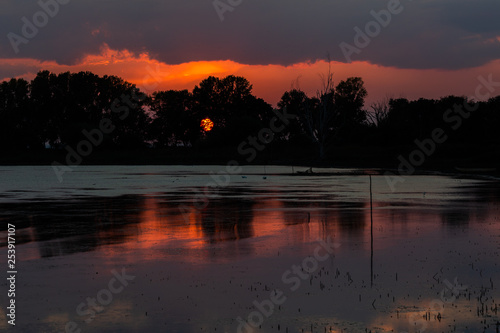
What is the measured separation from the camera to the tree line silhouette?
132 meters

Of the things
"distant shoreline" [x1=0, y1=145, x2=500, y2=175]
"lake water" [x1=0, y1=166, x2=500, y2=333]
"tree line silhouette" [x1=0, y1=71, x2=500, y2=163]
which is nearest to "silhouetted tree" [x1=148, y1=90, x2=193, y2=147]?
"tree line silhouette" [x1=0, y1=71, x2=500, y2=163]

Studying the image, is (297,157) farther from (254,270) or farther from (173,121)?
(254,270)

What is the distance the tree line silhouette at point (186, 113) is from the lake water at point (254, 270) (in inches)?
3847

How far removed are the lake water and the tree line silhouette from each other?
9772 centimetres

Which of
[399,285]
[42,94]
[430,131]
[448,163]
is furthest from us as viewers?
[42,94]

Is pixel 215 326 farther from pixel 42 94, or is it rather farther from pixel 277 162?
pixel 42 94

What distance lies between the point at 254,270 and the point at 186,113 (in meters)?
156

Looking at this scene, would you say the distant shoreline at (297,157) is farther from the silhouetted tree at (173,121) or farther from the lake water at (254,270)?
the lake water at (254,270)

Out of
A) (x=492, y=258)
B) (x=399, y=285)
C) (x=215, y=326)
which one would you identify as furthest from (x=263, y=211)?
(x=215, y=326)

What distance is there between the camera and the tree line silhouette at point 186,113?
432 feet

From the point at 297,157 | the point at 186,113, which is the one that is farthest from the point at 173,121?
the point at 297,157

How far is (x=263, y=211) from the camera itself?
2828cm

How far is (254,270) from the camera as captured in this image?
14.8 metres

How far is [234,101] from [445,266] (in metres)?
158
